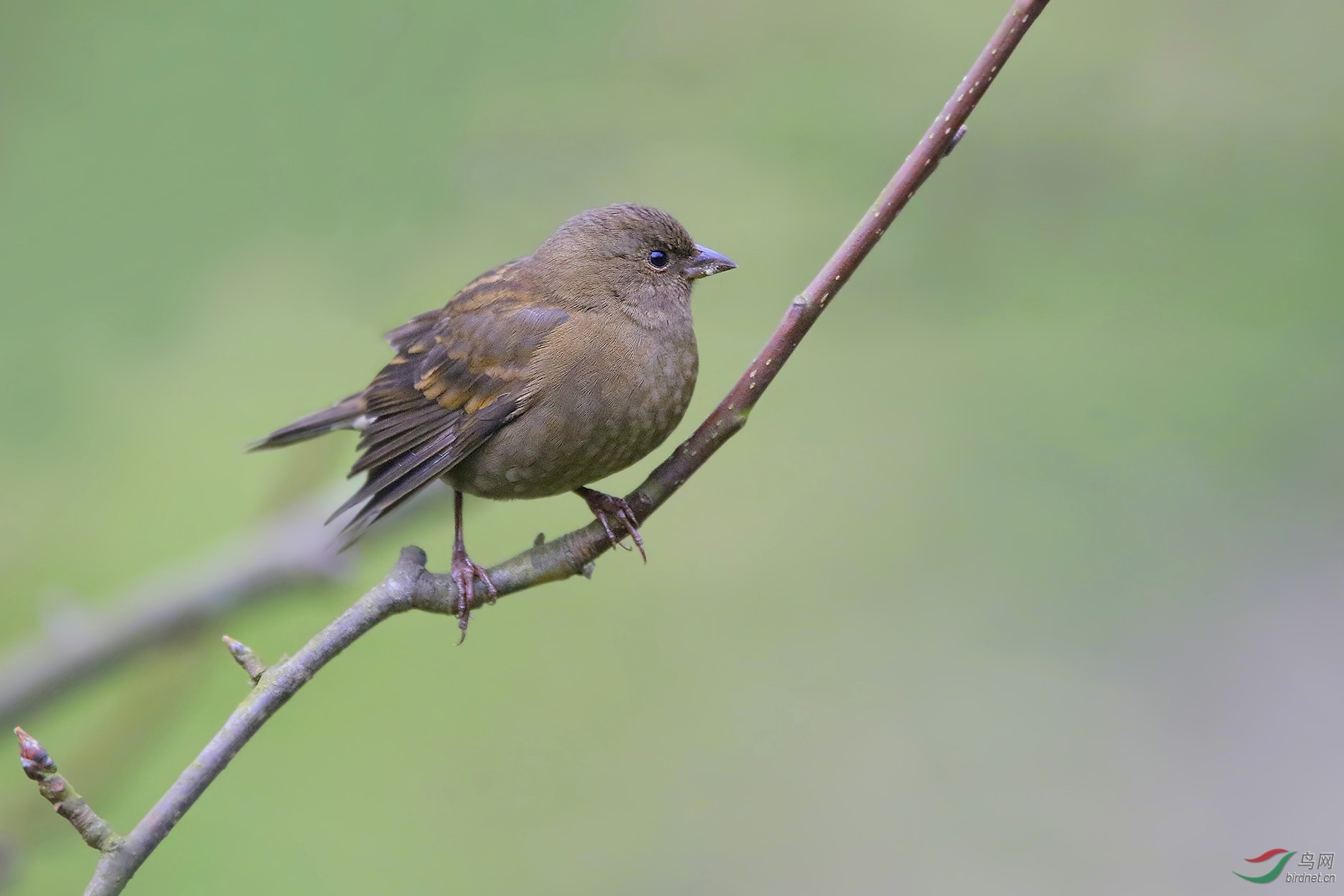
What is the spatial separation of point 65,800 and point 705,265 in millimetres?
3103

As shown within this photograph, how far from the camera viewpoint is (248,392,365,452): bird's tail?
534cm

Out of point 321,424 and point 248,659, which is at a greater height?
point 248,659

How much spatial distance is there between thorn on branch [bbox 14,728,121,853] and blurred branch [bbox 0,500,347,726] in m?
2.06

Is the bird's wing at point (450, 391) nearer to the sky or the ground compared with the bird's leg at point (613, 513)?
nearer to the sky

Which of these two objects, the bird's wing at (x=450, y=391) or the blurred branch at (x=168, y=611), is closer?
the bird's wing at (x=450, y=391)

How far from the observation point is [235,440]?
8078mm

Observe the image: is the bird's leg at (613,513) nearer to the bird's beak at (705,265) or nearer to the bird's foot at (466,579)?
the bird's foot at (466,579)

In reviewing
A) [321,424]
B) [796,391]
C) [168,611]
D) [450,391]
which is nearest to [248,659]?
[450,391]

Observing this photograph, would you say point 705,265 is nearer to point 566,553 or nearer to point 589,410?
point 589,410

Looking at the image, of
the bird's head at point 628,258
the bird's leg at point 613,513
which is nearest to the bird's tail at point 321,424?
the bird's head at point 628,258

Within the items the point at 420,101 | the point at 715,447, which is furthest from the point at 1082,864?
the point at 420,101

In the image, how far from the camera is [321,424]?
5371 mm

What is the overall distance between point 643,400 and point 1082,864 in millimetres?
4411

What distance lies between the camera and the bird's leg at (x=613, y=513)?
366 centimetres
